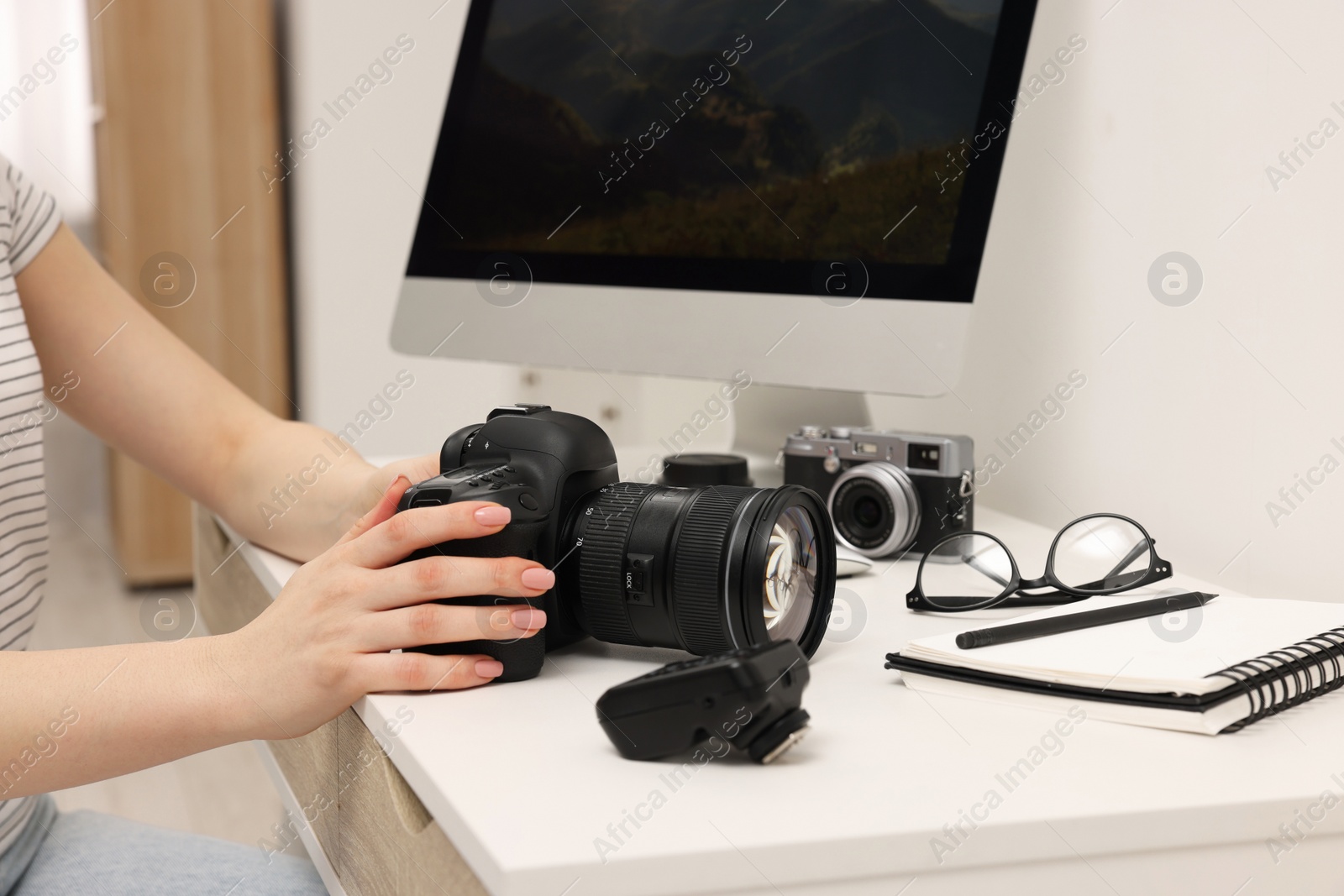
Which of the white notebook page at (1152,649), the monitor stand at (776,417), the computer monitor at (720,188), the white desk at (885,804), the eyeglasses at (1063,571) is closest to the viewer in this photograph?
the white desk at (885,804)

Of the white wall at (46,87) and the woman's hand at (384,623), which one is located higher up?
the white wall at (46,87)

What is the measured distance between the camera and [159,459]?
0.82m

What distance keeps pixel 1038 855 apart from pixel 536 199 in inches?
28.2

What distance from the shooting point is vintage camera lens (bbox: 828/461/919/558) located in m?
0.72

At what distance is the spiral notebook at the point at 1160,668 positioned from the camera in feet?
1.43

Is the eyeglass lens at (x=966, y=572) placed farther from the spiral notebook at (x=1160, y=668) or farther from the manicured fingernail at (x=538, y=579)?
the manicured fingernail at (x=538, y=579)

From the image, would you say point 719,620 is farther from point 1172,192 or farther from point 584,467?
point 1172,192

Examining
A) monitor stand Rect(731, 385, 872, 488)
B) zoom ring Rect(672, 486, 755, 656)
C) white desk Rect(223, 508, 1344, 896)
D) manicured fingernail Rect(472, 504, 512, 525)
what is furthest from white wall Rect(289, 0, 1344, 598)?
manicured fingernail Rect(472, 504, 512, 525)

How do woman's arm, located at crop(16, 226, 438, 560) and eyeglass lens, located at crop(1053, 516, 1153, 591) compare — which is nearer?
eyeglass lens, located at crop(1053, 516, 1153, 591)

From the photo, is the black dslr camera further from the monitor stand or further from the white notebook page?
the monitor stand

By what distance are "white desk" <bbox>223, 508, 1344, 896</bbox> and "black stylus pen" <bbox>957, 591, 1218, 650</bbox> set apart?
4 centimetres

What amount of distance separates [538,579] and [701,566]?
74 mm

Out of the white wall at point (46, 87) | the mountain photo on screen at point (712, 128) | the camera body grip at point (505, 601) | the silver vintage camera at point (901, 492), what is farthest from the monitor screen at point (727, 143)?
the white wall at point (46, 87)

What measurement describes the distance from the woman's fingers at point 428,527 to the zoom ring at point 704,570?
8 cm
